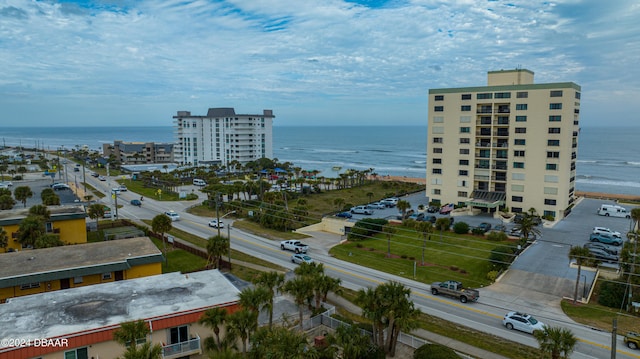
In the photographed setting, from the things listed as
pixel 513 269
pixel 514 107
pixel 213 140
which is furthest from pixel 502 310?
pixel 213 140

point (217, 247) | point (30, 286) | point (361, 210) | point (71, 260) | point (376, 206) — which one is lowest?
point (361, 210)

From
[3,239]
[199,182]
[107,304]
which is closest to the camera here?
[107,304]

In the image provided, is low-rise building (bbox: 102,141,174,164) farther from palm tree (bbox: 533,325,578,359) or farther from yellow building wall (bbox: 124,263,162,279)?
palm tree (bbox: 533,325,578,359)

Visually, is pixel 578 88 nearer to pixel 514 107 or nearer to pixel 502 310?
pixel 514 107

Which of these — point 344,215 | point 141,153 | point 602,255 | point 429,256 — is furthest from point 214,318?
point 141,153

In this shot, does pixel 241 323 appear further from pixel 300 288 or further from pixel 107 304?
pixel 107 304

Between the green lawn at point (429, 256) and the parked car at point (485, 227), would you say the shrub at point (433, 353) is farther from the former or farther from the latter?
the parked car at point (485, 227)
